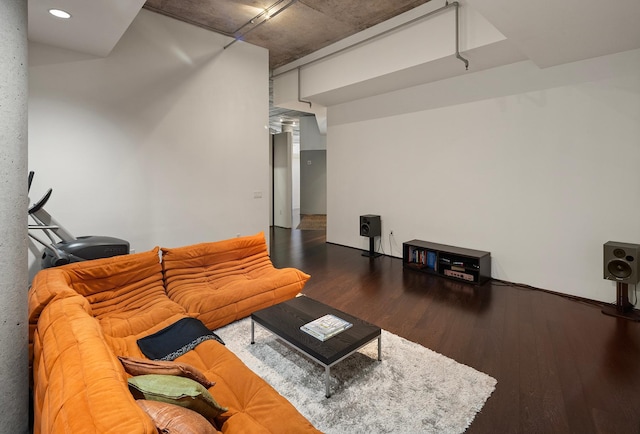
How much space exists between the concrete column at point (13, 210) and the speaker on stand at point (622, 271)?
488 cm

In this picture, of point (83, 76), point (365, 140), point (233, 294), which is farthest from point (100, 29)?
point (365, 140)

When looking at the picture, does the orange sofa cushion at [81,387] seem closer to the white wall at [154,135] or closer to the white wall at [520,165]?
the white wall at [154,135]

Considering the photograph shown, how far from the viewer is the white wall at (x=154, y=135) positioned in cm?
388

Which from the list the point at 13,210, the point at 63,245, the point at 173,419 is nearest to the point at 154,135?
the point at 63,245

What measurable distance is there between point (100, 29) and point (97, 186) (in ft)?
6.05

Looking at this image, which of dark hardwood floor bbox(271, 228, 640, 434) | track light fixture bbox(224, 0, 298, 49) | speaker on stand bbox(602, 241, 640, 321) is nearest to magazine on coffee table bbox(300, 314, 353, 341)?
dark hardwood floor bbox(271, 228, 640, 434)

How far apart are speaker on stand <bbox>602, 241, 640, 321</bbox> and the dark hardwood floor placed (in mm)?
184

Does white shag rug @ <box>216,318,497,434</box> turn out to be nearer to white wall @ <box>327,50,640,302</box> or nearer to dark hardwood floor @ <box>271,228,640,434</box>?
dark hardwood floor @ <box>271,228,640,434</box>

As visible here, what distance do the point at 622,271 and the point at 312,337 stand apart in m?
3.40

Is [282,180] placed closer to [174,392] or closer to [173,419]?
[174,392]

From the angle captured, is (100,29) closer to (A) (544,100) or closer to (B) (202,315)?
(B) (202,315)

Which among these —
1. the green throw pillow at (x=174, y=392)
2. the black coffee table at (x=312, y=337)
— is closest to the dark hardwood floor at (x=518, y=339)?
the black coffee table at (x=312, y=337)

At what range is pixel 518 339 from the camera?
3025 mm

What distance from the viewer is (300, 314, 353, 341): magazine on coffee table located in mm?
2391
